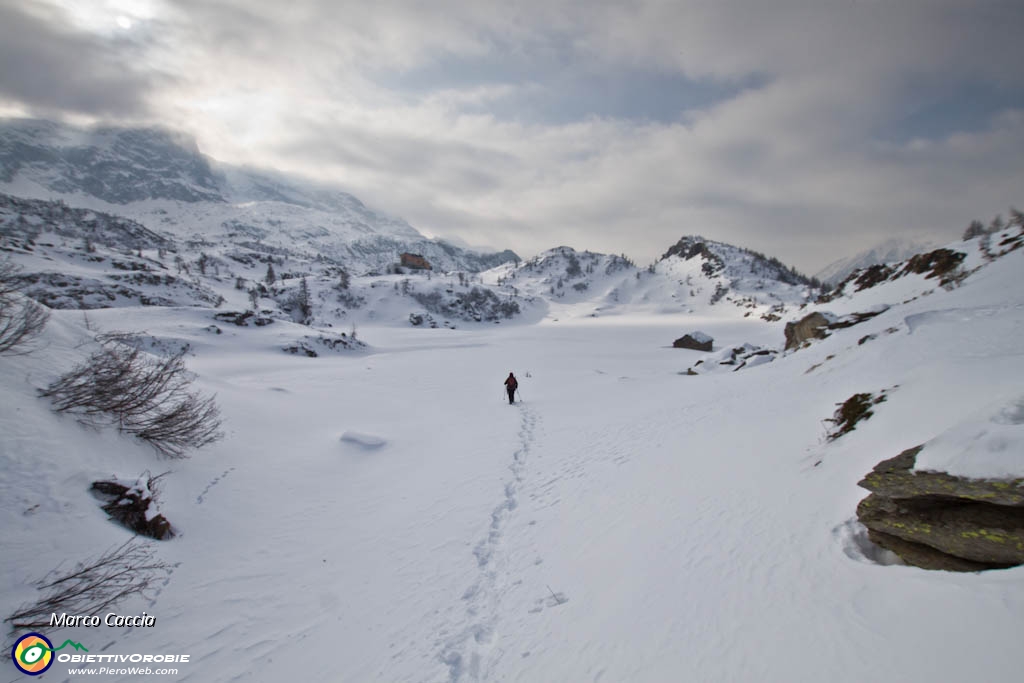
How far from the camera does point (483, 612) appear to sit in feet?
18.4

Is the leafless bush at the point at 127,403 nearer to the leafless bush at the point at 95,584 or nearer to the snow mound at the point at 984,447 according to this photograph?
the leafless bush at the point at 95,584

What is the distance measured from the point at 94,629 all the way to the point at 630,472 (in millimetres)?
9336

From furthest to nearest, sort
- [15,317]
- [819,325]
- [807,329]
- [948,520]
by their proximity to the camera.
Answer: [807,329] < [819,325] < [15,317] < [948,520]

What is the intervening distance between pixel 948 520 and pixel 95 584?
32.3 feet

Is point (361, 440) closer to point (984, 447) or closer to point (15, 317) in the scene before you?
point (15, 317)

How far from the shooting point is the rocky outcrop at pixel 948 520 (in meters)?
3.35

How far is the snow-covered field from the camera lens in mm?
3557

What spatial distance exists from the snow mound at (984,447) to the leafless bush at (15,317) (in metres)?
14.7

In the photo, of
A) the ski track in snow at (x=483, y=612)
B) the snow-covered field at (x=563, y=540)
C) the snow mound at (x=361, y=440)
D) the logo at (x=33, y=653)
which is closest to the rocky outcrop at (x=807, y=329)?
the snow-covered field at (x=563, y=540)

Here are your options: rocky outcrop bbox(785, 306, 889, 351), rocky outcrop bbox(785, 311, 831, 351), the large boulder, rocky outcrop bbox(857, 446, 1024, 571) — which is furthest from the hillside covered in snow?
the large boulder

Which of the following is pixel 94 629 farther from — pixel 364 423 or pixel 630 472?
pixel 364 423

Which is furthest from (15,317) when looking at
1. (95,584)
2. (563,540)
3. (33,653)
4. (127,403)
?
(563,540)

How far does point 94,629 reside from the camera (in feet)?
15.9

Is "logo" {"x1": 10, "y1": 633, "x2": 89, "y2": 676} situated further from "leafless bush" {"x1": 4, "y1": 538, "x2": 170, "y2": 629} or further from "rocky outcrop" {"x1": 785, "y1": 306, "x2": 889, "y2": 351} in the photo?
"rocky outcrop" {"x1": 785, "y1": 306, "x2": 889, "y2": 351}
